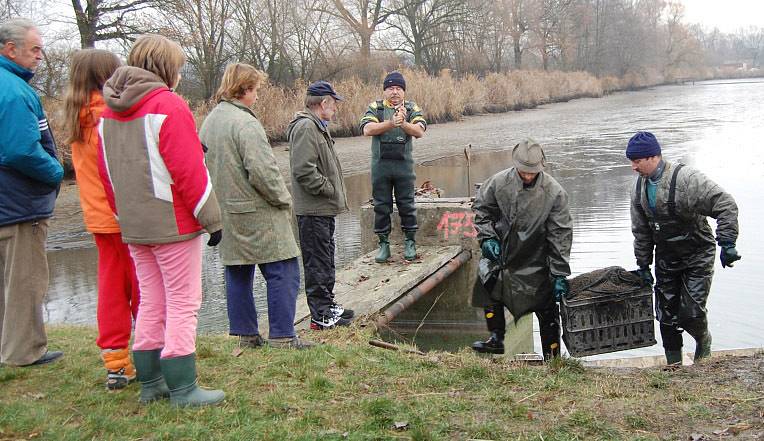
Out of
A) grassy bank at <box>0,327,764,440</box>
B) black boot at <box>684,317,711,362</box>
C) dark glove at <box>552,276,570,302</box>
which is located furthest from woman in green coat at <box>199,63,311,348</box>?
black boot at <box>684,317,711,362</box>

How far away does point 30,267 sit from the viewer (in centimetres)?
502

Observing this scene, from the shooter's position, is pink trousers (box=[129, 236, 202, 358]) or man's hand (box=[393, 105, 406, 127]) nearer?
pink trousers (box=[129, 236, 202, 358])

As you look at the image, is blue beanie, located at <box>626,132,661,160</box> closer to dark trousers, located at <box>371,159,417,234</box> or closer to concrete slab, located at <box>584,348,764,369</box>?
concrete slab, located at <box>584,348,764,369</box>

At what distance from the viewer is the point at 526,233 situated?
605cm

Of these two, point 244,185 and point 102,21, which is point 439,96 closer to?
point 102,21

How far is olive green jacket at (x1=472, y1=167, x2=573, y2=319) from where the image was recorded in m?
6.02

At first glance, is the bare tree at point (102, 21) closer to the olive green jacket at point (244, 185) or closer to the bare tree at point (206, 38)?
the bare tree at point (206, 38)

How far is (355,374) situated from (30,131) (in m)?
2.52

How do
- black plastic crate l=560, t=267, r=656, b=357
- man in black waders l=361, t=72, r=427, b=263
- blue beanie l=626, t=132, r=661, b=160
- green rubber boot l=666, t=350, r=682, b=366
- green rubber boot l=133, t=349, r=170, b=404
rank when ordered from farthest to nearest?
man in black waders l=361, t=72, r=427, b=263 → green rubber boot l=666, t=350, r=682, b=366 → blue beanie l=626, t=132, r=661, b=160 → black plastic crate l=560, t=267, r=656, b=357 → green rubber boot l=133, t=349, r=170, b=404

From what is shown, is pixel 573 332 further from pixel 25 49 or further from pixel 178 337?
pixel 25 49

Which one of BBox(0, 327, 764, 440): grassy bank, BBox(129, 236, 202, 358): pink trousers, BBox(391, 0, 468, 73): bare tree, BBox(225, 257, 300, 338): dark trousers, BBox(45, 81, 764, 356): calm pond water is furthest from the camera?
BBox(391, 0, 468, 73): bare tree

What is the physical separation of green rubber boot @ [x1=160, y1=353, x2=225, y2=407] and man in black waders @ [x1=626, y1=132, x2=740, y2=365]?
11.7 feet

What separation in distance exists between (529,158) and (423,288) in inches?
79.6

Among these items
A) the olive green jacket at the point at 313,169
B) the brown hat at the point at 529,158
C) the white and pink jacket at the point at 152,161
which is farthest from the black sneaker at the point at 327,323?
the white and pink jacket at the point at 152,161
